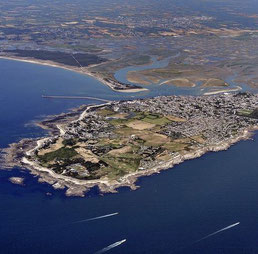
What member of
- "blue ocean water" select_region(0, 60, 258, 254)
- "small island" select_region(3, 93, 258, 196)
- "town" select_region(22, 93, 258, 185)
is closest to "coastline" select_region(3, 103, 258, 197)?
"small island" select_region(3, 93, 258, 196)

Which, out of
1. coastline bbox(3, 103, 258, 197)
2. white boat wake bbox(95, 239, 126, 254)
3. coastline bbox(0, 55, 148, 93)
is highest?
coastline bbox(0, 55, 148, 93)

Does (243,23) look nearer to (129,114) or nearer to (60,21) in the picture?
(60,21)

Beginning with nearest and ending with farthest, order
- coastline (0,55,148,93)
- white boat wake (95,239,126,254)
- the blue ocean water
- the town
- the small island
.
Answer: white boat wake (95,239,126,254)
the blue ocean water
the small island
the town
coastline (0,55,148,93)

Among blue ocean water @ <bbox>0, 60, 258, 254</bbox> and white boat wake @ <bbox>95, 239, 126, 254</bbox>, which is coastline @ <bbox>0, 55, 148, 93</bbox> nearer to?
blue ocean water @ <bbox>0, 60, 258, 254</bbox>

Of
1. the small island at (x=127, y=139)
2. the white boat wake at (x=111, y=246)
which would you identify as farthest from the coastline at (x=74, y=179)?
the white boat wake at (x=111, y=246)

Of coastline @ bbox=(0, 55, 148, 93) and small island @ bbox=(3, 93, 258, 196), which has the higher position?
coastline @ bbox=(0, 55, 148, 93)

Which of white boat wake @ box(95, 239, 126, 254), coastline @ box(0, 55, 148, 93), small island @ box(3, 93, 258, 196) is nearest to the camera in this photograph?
white boat wake @ box(95, 239, 126, 254)

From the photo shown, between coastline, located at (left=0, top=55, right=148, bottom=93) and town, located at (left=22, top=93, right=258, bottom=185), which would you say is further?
coastline, located at (left=0, top=55, right=148, bottom=93)

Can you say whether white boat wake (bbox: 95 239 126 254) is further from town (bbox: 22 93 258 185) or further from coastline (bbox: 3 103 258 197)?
town (bbox: 22 93 258 185)
